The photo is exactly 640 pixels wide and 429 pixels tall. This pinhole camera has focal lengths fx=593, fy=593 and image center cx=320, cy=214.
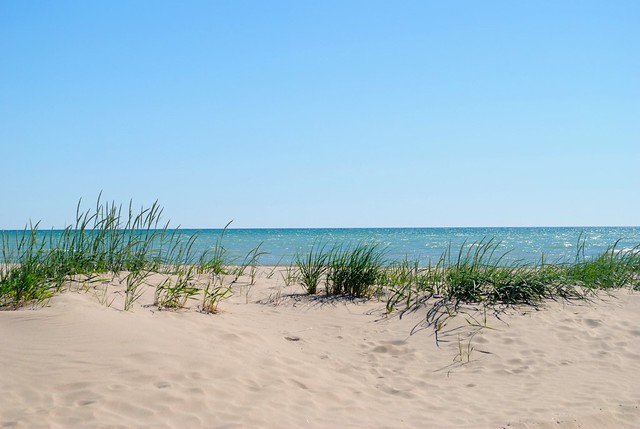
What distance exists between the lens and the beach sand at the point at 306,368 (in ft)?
13.2

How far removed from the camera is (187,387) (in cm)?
429

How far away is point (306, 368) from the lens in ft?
16.8

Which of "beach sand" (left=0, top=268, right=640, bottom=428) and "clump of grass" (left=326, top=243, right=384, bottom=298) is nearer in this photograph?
"beach sand" (left=0, top=268, right=640, bottom=428)

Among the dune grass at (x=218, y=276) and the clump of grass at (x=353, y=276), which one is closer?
the dune grass at (x=218, y=276)

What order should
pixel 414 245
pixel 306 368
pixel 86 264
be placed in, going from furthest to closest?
pixel 414 245 → pixel 86 264 → pixel 306 368

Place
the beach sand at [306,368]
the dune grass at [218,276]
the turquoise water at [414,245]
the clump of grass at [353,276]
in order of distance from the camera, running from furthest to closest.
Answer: the turquoise water at [414,245] < the clump of grass at [353,276] < the dune grass at [218,276] < the beach sand at [306,368]

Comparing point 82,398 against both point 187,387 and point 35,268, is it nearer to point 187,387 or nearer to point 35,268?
point 187,387

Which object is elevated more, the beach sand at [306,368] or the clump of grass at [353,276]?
the clump of grass at [353,276]

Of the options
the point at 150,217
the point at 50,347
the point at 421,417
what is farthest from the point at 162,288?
the point at 421,417

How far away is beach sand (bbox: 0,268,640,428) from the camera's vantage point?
403 centimetres

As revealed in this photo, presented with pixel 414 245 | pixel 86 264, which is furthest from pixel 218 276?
pixel 414 245

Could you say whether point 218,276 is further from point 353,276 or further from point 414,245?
point 414,245

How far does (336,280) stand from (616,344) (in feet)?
11.2

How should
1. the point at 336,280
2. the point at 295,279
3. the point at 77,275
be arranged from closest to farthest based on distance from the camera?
the point at 77,275 < the point at 336,280 < the point at 295,279
